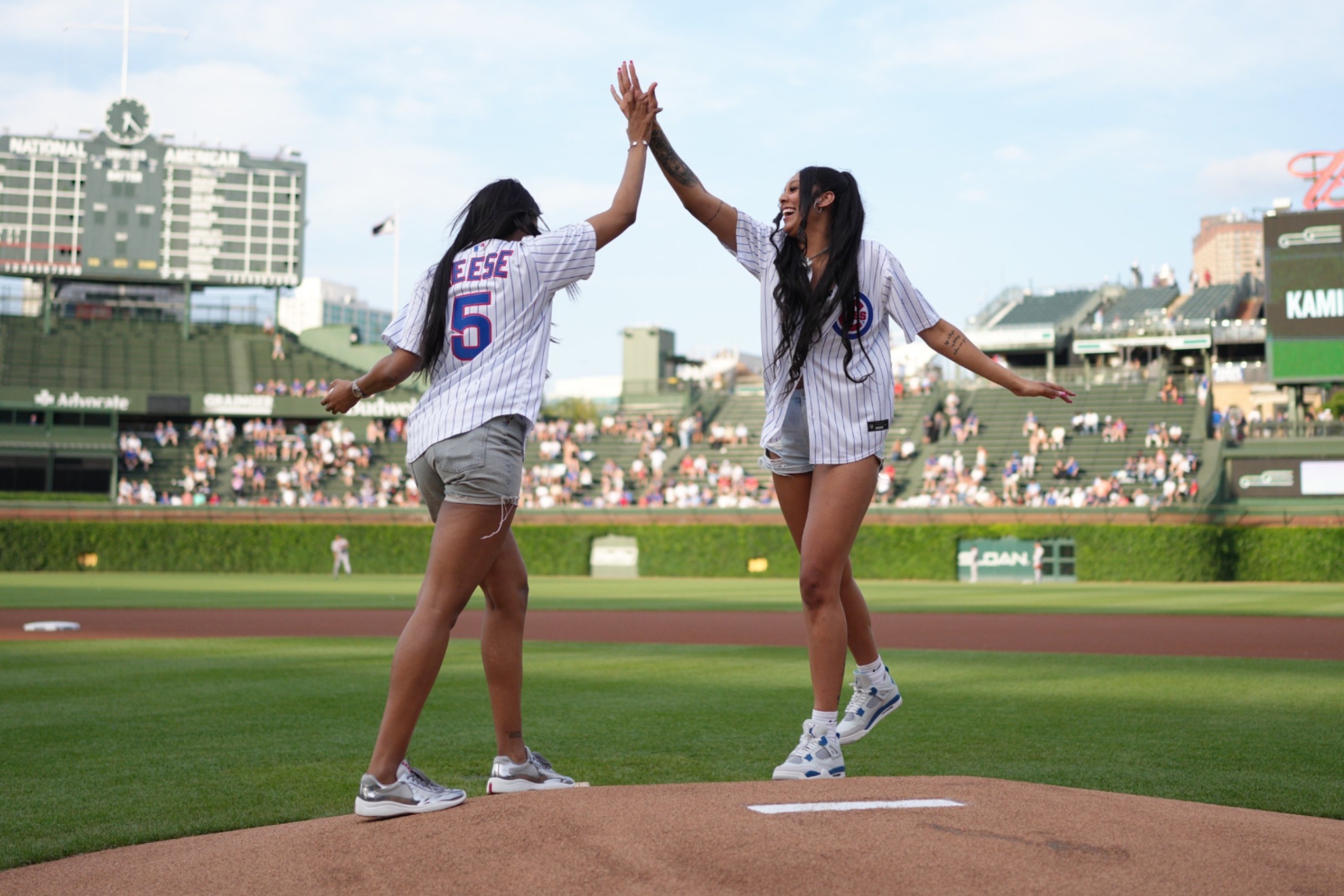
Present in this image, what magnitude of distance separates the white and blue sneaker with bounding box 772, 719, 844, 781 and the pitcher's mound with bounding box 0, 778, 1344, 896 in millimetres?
482

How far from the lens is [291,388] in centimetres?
4769

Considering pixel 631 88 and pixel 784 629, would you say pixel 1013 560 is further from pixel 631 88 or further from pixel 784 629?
pixel 631 88

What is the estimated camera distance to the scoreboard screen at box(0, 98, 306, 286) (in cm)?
4769

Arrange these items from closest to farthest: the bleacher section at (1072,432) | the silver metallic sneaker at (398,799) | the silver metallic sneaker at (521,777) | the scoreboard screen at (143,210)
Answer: the silver metallic sneaker at (398,799) < the silver metallic sneaker at (521,777) < the bleacher section at (1072,432) < the scoreboard screen at (143,210)

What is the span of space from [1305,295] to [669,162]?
31499mm

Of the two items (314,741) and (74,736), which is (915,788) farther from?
(74,736)

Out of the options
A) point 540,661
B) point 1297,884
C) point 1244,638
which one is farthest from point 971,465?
point 1297,884

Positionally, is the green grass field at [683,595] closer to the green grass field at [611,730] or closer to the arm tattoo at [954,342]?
the green grass field at [611,730]

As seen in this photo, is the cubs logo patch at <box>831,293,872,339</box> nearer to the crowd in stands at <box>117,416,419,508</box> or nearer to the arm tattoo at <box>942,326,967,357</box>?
the arm tattoo at <box>942,326,967,357</box>

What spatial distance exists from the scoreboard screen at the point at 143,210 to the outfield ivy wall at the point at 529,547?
52.0 ft

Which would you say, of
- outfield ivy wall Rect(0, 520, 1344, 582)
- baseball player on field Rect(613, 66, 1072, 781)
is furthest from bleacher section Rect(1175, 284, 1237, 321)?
baseball player on field Rect(613, 66, 1072, 781)

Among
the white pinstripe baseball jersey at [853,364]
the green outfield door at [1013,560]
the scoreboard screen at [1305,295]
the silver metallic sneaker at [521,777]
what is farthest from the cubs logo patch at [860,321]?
the scoreboard screen at [1305,295]

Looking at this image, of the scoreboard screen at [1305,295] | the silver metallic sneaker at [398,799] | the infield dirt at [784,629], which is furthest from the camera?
the scoreboard screen at [1305,295]

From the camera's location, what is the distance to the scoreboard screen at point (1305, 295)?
1220 inches
